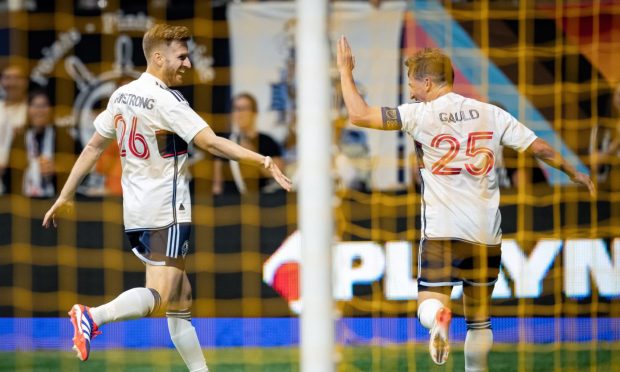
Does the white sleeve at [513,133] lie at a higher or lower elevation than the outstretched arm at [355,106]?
lower

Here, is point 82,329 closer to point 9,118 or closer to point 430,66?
point 430,66

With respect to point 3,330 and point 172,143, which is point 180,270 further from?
point 3,330

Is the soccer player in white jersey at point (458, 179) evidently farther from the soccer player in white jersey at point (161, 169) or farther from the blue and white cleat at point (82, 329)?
the blue and white cleat at point (82, 329)

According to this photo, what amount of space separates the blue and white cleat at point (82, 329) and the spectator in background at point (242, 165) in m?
3.46

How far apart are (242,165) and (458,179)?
11.2ft

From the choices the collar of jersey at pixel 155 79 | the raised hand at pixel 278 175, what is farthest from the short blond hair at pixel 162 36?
the raised hand at pixel 278 175

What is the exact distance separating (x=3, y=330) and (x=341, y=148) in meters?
2.90

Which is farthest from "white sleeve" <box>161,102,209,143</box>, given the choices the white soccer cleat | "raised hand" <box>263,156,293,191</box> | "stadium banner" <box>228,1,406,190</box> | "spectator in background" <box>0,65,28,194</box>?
"spectator in background" <box>0,65,28,194</box>

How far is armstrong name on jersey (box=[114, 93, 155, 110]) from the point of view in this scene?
583cm

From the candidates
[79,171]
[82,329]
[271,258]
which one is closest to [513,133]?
[79,171]

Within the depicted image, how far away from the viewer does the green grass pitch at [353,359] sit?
7.23 m

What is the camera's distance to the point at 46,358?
25.6 feet

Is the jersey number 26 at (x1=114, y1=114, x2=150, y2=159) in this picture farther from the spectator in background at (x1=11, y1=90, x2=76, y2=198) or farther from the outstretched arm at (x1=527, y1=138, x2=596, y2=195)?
the spectator in background at (x1=11, y1=90, x2=76, y2=198)

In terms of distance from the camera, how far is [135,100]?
5875 mm
